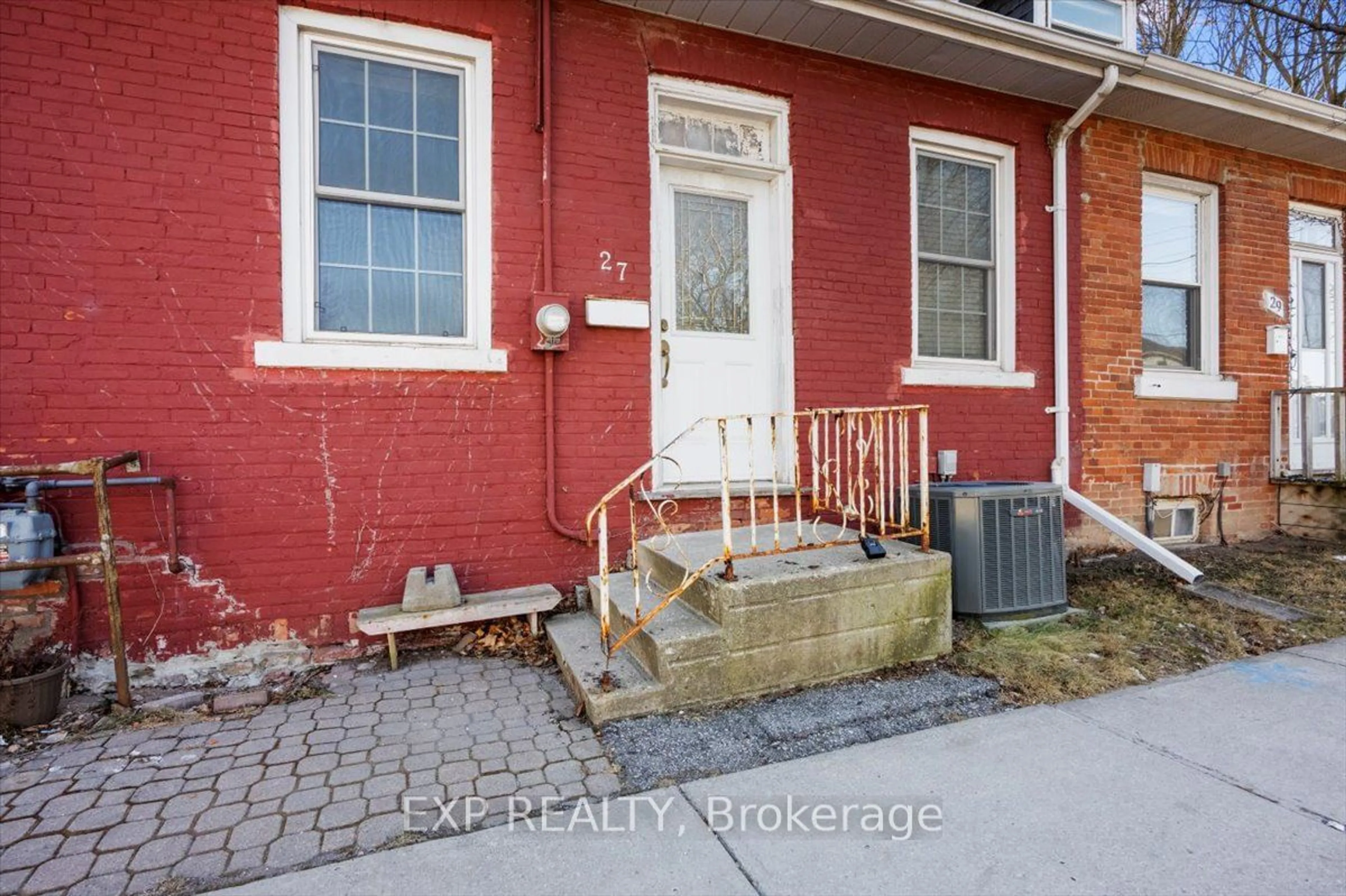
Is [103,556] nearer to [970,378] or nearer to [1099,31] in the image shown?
[970,378]

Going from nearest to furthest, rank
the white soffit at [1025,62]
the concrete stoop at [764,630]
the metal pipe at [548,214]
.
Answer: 1. the concrete stoop at [764,630]
2. the metal pipe at [548,214]
3. the white soffit at [1025,62]

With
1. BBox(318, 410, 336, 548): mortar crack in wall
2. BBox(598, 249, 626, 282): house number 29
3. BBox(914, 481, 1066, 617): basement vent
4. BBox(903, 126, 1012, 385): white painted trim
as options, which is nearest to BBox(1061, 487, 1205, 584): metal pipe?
BBox(914, 481, 1066, 617): basement vent

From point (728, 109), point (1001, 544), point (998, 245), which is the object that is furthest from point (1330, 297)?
point (728, 109)

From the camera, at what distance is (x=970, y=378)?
202 inches

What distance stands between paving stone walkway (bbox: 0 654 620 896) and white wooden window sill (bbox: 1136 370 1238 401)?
18.5 feet

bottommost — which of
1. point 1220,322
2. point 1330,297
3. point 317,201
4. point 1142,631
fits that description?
point 1142,631

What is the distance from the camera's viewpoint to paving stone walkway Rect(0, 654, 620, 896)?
2008mm

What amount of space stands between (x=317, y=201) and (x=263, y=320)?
0.76m

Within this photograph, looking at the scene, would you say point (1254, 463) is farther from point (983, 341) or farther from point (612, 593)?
point (612, 593)

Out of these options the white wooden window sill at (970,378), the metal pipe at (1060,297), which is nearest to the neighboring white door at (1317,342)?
the metal pipe at (1060,297)

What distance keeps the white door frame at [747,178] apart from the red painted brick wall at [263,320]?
0.08 metres

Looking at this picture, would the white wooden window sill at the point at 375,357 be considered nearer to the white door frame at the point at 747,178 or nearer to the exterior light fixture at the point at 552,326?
the exterior light fixture at the point at 552,326

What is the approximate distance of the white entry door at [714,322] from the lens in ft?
14.6

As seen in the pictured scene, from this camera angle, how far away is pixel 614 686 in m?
2.88
